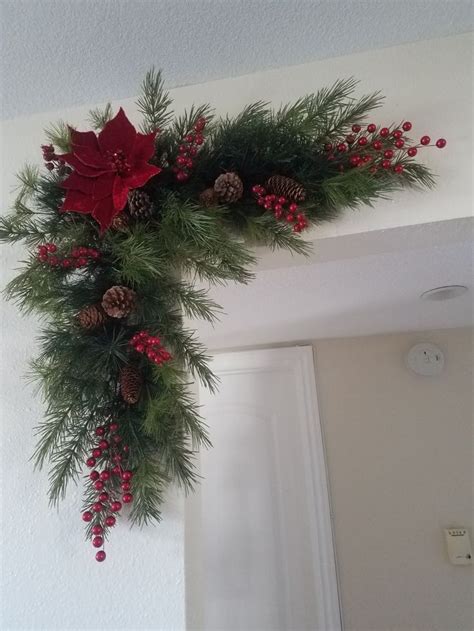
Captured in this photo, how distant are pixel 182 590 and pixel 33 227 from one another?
53cm

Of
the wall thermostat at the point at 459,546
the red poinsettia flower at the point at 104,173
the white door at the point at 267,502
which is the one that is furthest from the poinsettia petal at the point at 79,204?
the wall thermostat at the point at 459,546

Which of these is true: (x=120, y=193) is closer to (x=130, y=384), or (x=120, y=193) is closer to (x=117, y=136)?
(x=117, y=136)

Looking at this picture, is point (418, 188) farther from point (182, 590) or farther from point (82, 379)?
point (182, 590)

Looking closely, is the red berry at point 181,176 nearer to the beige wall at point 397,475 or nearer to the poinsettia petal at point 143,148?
the poinsettia petal at point 143,148

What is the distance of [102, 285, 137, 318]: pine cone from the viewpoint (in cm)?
48

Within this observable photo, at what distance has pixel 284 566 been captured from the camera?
5.32 ft

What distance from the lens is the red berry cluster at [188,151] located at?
546mm

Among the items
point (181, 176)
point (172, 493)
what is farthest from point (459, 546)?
point (181, 176)

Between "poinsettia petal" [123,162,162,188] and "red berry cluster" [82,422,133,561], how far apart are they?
0.31 m

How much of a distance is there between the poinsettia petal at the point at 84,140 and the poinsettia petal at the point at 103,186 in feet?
0.14

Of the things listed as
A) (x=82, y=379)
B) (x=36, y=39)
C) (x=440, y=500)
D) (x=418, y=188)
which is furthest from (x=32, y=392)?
(x=440, y=500)

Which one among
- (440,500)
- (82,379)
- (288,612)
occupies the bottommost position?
(288,612)

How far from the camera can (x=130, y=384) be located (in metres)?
0.48

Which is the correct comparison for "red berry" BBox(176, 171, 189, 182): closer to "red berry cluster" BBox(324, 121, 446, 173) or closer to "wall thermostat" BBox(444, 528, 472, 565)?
"red berry cluster" BBox(324, 121, 446, 173)
